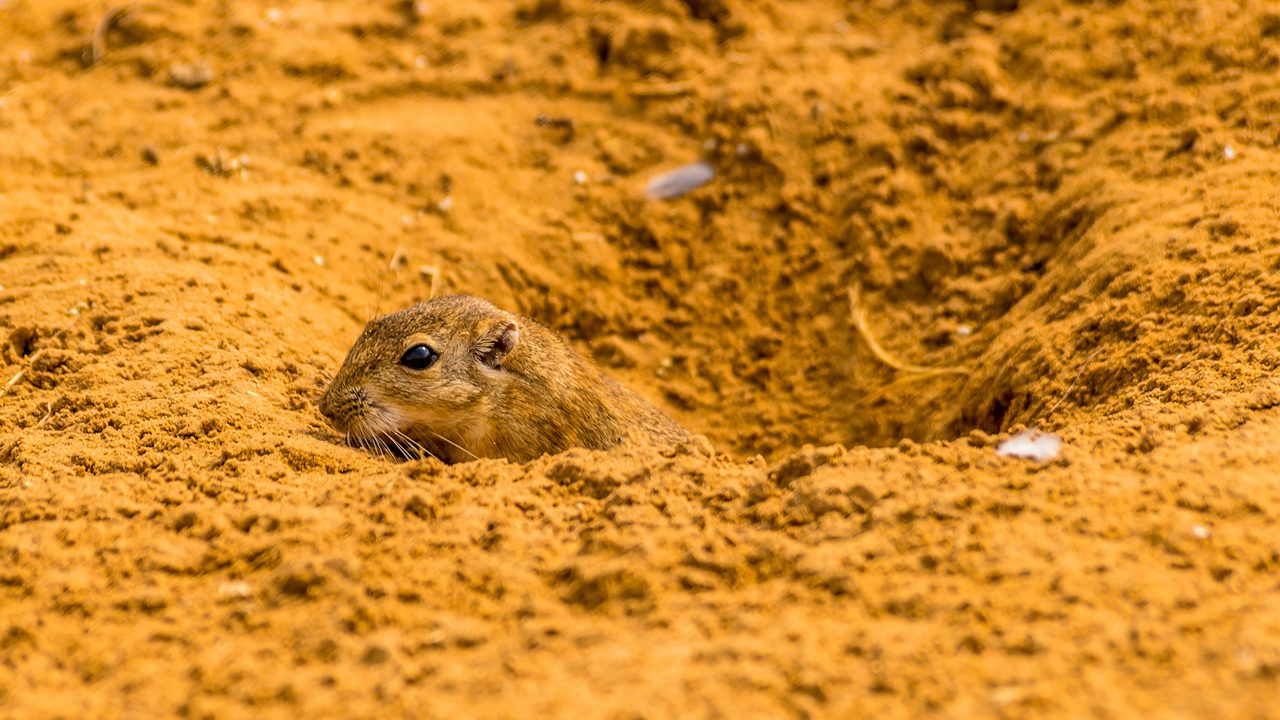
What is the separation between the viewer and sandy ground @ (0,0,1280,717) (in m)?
2.73

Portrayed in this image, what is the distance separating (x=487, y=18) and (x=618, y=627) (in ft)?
18.7

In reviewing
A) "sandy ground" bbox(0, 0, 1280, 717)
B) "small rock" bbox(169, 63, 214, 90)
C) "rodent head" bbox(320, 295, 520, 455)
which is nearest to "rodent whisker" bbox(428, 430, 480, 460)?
"rodent head" bbox(320, 295, 520, 455)

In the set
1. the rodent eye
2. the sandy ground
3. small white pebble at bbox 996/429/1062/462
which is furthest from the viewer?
the rodent eye

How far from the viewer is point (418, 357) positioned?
4930 mm

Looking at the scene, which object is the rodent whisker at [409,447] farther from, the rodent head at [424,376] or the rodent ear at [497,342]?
the rodent ear at [497,342]

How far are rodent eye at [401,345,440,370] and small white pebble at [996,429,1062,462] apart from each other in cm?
234

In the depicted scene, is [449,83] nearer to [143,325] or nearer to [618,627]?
[143,325]

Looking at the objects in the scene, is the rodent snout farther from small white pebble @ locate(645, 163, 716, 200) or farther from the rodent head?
small white pebble @ locate(645, 163, 716, 200)

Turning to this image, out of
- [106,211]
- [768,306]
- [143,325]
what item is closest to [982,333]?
[768,306]

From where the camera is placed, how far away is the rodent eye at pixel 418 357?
492 centimetres

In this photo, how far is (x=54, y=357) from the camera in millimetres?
4789

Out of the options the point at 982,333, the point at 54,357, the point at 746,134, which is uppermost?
the point at 746,134

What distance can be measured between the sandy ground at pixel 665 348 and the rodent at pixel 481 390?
1.19ft

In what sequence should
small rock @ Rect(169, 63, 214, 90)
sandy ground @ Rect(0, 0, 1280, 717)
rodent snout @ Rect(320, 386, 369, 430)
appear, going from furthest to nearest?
small rock @ Rect(169, 63, 214, 90) → rodent snout @ Rect(320, 386, 369, 430) → sandy ground @ Rect(0, 0, 1280, 717)
